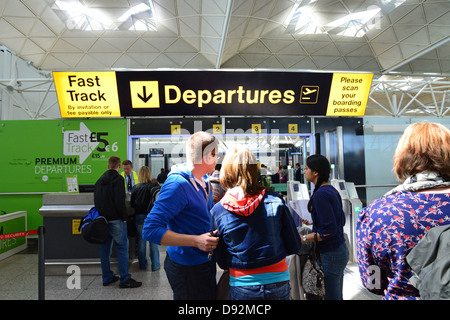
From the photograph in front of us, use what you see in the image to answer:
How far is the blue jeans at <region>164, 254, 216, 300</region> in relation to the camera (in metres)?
1.73

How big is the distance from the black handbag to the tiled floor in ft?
5.51

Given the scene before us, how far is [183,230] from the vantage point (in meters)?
1.75

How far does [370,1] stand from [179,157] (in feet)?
28.5

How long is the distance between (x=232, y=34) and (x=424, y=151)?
11.4 metres

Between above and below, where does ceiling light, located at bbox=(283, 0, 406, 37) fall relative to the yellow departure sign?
above

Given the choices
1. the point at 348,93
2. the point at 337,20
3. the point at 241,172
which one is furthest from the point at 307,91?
the point at 337,20

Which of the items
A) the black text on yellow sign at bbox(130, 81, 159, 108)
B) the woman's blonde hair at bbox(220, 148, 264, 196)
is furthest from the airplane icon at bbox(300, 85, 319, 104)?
the woman's blonde hair at bbox(220, 148, 264, 196)

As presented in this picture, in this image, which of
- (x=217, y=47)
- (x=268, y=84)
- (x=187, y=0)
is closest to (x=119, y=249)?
(x=268, y=84)

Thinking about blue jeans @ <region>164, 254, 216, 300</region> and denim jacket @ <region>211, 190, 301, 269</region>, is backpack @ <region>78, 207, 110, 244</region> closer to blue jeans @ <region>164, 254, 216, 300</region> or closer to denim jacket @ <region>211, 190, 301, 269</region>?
blue jeans @ <region>164, 254, 216, 300</region>

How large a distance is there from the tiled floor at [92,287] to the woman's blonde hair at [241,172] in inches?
105

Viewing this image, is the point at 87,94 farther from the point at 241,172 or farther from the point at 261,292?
the point at 261,292

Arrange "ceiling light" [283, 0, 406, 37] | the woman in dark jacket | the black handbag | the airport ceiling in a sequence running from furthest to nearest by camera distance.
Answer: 1. "ceiling light" [283, 0, 406, 37]
2. the airport ceiling
3. the woman in dark jacket
4. the black handbag

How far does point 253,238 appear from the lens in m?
1.59
